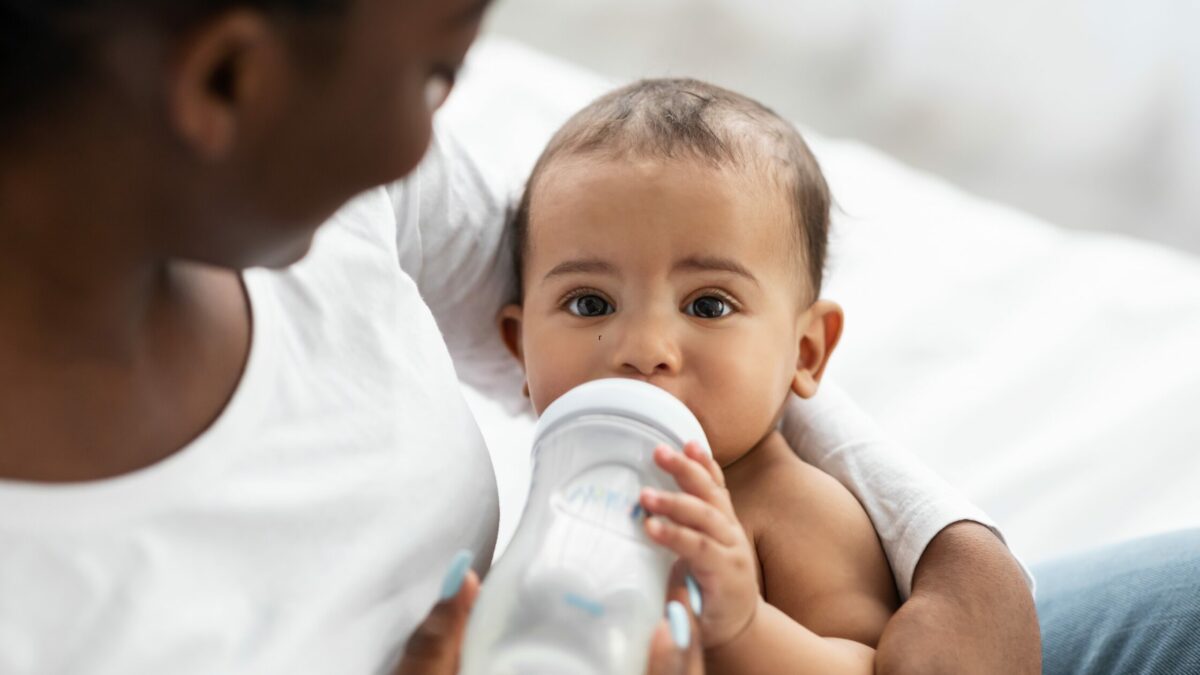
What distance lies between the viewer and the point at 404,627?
33.3 inches

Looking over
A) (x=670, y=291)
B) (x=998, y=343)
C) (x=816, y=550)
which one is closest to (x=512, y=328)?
(x=670, y=291)

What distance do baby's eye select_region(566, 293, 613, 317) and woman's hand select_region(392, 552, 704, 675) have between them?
34 centimetres

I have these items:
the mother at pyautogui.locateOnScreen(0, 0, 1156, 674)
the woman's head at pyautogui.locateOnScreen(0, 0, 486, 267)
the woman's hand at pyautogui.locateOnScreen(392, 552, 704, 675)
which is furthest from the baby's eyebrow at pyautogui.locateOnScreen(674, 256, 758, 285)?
the woman's head at pyautogui.locateOnScreen(0, 0, 486, 267)

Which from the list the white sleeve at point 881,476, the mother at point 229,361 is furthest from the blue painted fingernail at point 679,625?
the white sleeve at point 881,476

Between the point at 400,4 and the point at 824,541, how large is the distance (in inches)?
25.2

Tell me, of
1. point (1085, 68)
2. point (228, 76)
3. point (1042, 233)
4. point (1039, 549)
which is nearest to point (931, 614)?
point (1039, 549)

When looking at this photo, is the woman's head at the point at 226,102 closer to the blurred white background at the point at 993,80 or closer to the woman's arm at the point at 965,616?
the woman's arm at the point at 965,616

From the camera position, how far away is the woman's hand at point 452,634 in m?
0.78

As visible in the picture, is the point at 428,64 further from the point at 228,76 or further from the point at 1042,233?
the point at 1042,233

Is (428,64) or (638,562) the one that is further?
(638,562)

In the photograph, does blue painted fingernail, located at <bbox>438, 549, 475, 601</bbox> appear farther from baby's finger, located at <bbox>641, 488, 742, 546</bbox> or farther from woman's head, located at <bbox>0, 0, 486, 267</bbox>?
woman's head, located at <bbox>0, 0, 486, 267</bbox>

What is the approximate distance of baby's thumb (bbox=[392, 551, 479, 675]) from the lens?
0.80 metres

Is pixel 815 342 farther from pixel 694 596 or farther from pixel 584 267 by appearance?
pixel 694 596

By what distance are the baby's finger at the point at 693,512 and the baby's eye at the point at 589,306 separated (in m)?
0.30
